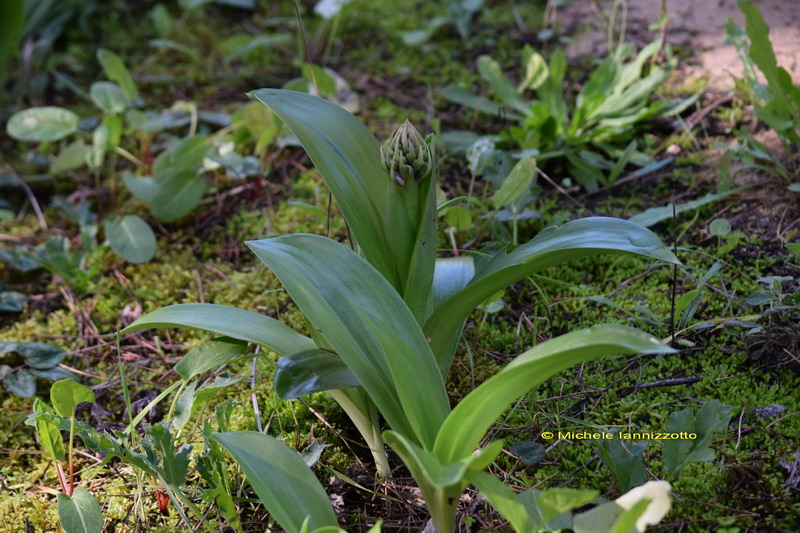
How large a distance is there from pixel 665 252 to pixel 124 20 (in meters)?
3.28

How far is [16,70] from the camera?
318 cm

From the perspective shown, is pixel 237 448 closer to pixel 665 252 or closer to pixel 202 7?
pixel 665 252

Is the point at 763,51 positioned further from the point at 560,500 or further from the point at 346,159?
the point at 560,500

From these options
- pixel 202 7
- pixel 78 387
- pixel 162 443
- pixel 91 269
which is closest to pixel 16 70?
pixel 202 7

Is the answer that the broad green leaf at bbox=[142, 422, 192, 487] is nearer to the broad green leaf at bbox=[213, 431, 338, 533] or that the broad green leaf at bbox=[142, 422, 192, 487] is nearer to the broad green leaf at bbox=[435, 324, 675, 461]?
the broad green leaf at bbox=[213, 431, 338, 533]

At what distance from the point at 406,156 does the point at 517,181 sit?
561 millimetres

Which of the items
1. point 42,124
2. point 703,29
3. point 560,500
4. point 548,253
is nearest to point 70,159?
point 42,124

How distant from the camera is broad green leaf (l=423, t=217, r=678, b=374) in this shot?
1.13m

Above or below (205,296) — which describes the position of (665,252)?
above

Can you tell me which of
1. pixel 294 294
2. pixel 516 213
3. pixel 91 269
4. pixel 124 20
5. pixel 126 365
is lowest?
pixel 126 365

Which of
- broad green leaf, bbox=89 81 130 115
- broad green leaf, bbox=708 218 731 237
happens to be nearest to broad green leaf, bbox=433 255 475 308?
broad green leaf, bbox=708 218 731 237

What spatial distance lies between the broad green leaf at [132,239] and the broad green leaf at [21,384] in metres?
0.48

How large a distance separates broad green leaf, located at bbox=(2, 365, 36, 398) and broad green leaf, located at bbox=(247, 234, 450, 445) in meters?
0.88

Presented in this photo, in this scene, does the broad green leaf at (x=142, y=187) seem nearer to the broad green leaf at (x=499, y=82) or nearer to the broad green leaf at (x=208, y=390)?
the broad green leaf at (x=208, y=390)
